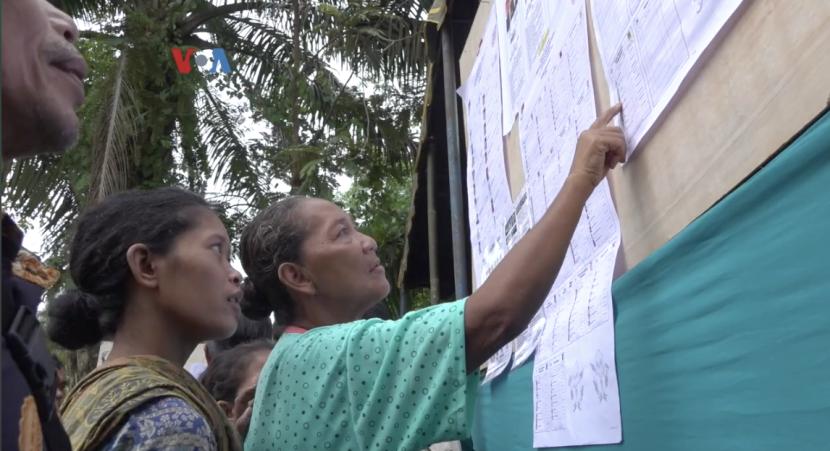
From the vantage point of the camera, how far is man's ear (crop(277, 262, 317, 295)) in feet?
5.07

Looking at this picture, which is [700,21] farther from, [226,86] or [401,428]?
[226,86]

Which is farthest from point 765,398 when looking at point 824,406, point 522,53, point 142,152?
point 142,152

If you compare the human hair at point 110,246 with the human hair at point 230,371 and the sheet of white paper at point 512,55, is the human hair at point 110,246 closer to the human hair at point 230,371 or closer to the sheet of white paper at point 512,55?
the sheet of white paper at point 512,55

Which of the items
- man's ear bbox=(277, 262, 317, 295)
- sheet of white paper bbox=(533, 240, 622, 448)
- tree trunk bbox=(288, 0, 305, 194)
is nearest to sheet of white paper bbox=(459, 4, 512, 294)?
sheet of white paper bbox=(533, 240, 622, 448)

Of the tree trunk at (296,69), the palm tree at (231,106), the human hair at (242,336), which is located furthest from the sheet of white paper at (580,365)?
the tree trunk at (296,69)

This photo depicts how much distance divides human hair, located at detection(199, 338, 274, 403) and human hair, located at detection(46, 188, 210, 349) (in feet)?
3.11

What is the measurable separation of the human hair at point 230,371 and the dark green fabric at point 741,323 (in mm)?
1464

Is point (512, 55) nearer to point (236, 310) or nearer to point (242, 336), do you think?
point (236, 310)

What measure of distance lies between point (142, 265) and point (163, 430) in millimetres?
377

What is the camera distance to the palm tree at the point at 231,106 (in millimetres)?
8055

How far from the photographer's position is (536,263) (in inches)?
46.3

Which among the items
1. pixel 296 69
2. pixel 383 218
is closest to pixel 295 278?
pixel 383 218

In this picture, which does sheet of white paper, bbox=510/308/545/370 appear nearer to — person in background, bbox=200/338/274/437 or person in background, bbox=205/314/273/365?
person in background, bbox=200/338/274/437

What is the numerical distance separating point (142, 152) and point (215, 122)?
1.72 metres
